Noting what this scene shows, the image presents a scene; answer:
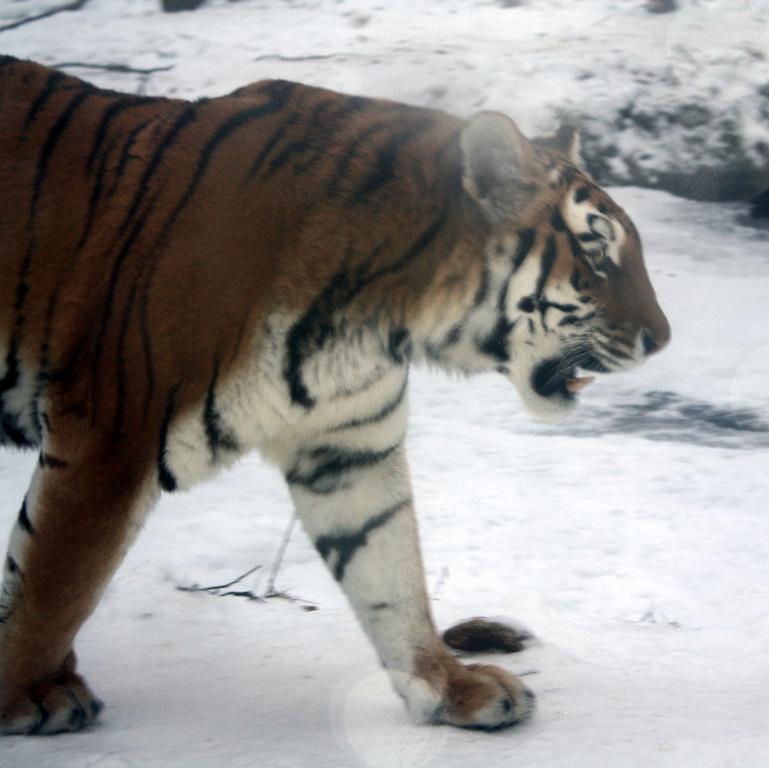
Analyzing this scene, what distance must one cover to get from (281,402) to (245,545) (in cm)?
82

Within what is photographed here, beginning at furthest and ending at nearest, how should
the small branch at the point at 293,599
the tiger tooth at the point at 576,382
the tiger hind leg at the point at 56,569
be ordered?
1. the small branch at the point at 293,599
2. the tiger tooth at the point at 576,382
3. the tiger hind leg at the point at 56,569

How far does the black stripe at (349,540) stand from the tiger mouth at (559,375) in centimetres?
21

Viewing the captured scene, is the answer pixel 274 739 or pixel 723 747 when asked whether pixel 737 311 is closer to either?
pixel 723 747

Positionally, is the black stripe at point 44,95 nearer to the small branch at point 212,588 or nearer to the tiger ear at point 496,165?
the tiger ear at point 496,165

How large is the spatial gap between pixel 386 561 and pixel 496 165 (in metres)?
0.47

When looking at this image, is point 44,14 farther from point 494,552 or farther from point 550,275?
point 550,275

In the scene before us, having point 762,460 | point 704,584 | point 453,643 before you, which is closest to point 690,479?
point 762,460

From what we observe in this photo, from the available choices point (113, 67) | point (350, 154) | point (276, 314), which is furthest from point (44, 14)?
point (276, 314)

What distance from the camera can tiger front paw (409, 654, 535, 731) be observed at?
1.38m

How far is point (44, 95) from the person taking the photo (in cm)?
148

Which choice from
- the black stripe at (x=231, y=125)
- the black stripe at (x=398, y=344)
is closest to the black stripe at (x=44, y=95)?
the black stripe at (x=231, y=125)

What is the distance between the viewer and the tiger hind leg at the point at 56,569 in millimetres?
1280

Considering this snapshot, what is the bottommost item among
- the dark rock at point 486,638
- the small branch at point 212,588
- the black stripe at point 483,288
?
the small branch at point 212,588

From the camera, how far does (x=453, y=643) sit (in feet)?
5.57
